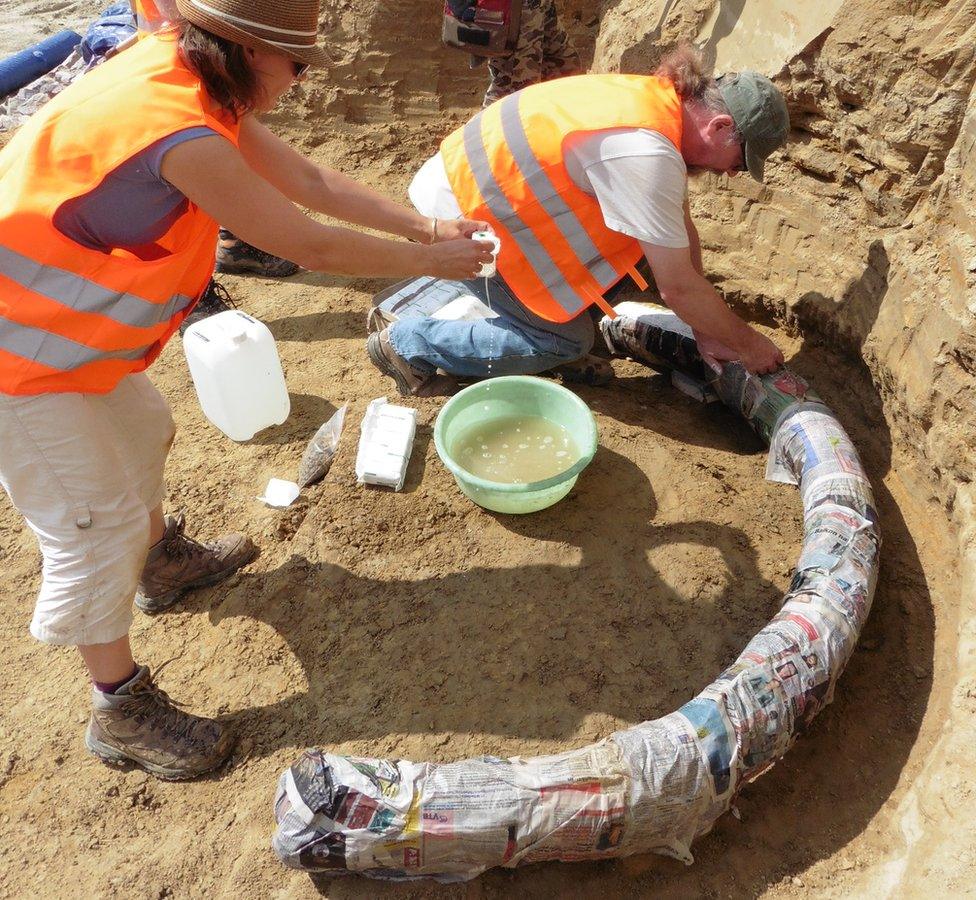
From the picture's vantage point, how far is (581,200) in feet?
9.22

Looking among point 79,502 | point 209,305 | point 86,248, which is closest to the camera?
point 86,248

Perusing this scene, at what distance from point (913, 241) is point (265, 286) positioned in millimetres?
3029

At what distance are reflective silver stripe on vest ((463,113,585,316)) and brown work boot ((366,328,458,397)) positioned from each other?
25.1 inches

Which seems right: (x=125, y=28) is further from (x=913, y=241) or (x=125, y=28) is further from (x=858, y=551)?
(x=858, y=551)

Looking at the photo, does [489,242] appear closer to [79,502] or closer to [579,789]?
[79,502]

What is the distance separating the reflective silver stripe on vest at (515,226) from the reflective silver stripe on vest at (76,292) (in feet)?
4.79

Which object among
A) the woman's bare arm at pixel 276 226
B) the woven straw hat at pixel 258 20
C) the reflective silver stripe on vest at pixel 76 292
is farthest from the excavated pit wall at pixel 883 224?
the reflective silver stripe on vest at pixel 76 292

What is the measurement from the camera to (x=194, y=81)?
5.24 feet

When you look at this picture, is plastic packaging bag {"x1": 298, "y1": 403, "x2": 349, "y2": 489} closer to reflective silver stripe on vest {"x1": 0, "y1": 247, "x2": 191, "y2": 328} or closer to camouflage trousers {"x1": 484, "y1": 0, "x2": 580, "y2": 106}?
reflective silver stripe on vest {"x1": 0, "y1": 247, "x2": 191, "y2": 328}

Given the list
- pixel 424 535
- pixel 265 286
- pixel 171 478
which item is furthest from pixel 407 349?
pixel 265 286

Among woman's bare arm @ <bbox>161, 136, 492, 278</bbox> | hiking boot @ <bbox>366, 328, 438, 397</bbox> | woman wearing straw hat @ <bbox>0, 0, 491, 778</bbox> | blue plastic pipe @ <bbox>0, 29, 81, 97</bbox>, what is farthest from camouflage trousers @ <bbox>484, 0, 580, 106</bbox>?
blue plastic pipe @ <bbox>0, 29, 81, 97</bbox>

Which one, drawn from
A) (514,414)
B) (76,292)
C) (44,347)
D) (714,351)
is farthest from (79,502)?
(714,351)

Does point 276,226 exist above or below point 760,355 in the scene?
above

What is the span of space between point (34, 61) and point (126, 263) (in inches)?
233
